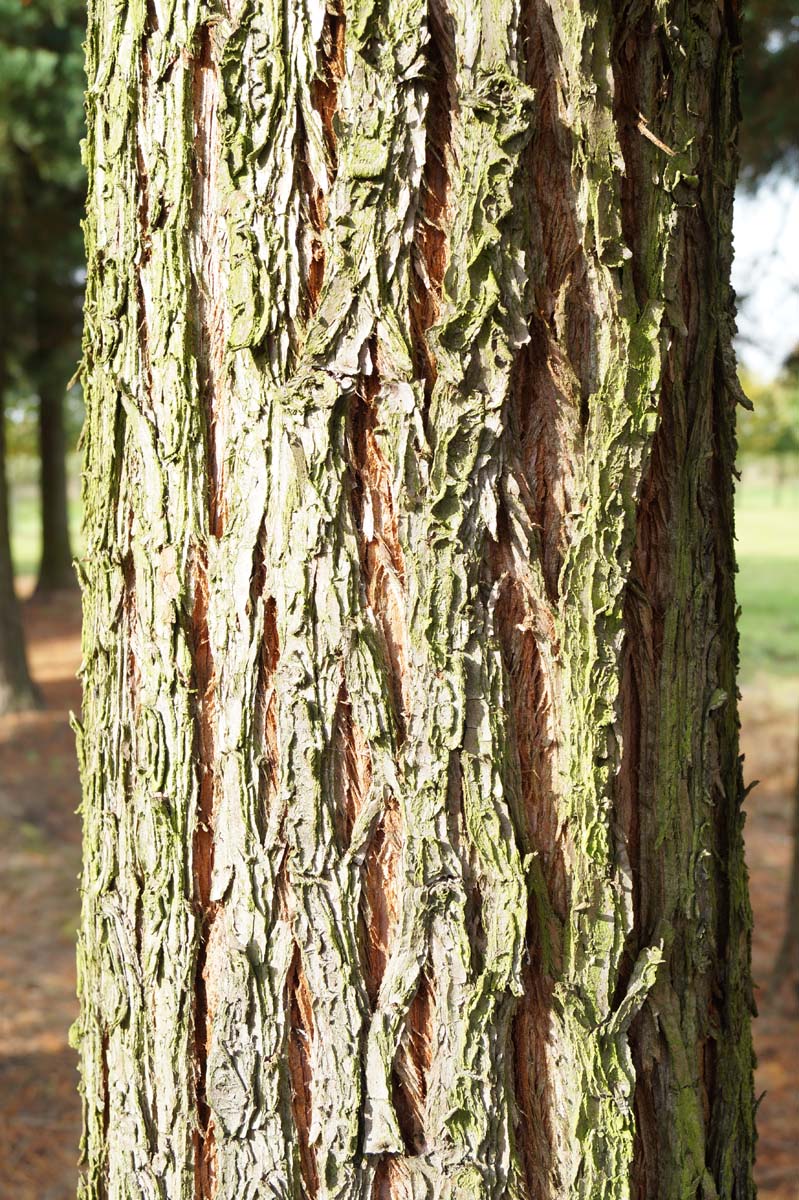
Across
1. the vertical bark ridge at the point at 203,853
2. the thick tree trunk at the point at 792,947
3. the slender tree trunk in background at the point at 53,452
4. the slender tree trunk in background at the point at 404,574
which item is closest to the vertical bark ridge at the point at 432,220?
the slender tree trunk in background at the point at 404,574

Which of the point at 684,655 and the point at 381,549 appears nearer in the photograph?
the point at 381,549

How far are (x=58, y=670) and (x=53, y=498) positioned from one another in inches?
212

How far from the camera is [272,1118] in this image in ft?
4.34

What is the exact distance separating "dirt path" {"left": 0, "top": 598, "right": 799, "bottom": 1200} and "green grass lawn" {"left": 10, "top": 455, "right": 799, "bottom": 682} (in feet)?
7.60

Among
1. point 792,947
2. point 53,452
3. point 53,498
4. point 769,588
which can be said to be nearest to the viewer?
point 792,947

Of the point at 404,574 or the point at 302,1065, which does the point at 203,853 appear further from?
the point at 404,574

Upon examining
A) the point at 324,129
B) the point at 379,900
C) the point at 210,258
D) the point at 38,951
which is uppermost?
the point at 324,129

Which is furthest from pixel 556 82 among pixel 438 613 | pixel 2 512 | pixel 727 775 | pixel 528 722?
pixel 2 512

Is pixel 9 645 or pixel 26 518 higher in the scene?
pixel 26 518

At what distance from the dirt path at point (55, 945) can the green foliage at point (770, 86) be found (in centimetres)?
487

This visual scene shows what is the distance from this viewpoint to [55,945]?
6.35m

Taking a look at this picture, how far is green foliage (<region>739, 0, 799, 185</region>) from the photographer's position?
545 centimetres

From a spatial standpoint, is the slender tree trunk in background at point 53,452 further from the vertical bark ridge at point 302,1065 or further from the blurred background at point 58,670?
the vertical bark ridge at point 302,1065

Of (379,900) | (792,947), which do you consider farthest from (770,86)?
(379,900)
